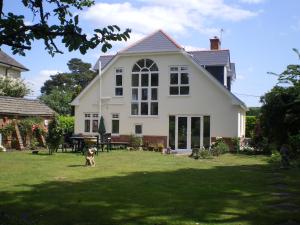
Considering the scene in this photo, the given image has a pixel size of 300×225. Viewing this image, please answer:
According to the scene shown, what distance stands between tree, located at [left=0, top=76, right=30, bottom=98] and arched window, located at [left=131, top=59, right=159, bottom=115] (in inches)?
545

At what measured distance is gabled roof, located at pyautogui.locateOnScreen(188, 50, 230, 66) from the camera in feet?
111

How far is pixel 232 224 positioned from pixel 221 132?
22.7m

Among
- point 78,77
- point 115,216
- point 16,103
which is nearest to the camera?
point 115,216

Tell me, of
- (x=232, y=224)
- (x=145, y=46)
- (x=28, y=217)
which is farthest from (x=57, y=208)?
(x=145, y=46)

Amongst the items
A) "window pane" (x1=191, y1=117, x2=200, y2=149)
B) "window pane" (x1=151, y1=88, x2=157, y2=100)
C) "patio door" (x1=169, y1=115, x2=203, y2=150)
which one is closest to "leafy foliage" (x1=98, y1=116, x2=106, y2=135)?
"window pane" (x1=151, y1=88, x2=157, y2=100)

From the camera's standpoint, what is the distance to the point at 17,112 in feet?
96.9

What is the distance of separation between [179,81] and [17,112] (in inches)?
433

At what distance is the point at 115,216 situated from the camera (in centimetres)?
879

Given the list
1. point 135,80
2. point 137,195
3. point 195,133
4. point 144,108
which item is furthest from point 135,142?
point 137,195

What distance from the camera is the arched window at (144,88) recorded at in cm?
3266

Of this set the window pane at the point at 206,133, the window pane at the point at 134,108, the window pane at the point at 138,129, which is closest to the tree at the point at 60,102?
the window pane at the point at 134,108

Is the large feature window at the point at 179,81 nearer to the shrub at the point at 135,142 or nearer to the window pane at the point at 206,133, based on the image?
the window pane at the point at 206,133

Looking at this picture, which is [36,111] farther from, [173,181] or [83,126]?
[173,181]

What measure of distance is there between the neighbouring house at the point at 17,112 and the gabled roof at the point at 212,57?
1157cm
